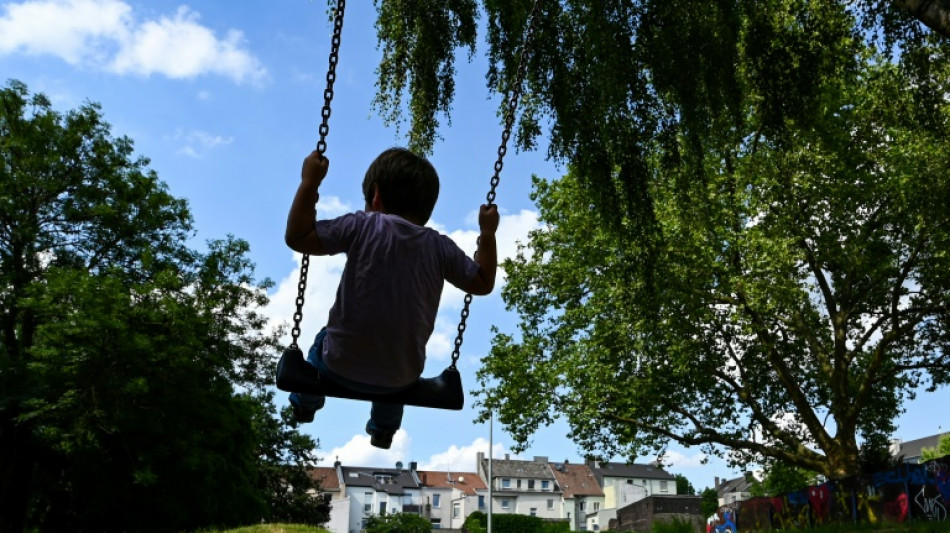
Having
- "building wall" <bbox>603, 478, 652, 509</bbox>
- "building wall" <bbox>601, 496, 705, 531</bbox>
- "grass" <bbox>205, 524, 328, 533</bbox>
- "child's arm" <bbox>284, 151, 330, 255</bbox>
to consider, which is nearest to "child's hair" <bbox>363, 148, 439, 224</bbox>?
"child's arm" <bbox>284, 151, 330, 255</bbox>

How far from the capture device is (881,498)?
16.1m

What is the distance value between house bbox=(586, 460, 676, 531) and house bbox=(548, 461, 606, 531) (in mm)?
595

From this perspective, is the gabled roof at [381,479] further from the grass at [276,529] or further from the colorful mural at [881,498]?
the grass at [276,529]

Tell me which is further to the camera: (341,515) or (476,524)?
(341,515)

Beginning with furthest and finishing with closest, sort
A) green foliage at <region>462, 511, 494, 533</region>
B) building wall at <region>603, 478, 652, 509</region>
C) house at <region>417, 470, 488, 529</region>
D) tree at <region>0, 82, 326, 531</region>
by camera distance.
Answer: building wall at <region>603, 478, 652, 509</region> → house at <region>417, 470, 488, 529</region> → green foliage at <region>462, 511, 494, 533</region> → tree at <region>0, 82, 326, 531</region>

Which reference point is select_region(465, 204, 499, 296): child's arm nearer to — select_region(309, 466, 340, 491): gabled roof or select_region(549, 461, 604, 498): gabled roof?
select_region(309, 466, 340, 491): gabled roof

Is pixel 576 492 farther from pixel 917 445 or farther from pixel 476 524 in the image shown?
pixel 917 445

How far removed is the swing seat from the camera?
3.13 metres

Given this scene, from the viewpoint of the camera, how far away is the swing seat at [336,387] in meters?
3.13

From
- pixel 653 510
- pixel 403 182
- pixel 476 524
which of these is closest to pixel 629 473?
pixel 476 524

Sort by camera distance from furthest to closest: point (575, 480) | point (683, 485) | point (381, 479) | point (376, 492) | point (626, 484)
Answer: point (683, 485) → point (575, 480) → point (626, 484) → point (381, 479) → point (376, 492)

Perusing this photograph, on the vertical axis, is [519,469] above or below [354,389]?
above

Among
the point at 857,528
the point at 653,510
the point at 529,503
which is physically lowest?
the point at 529,503

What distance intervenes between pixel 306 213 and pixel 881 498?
16.9m
